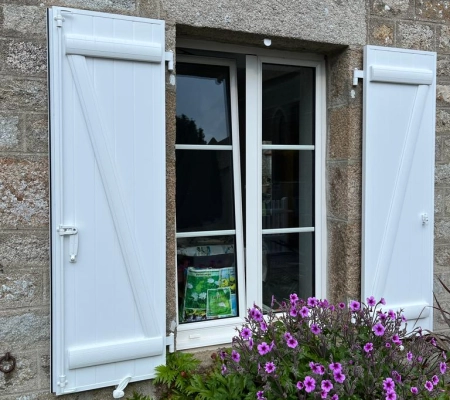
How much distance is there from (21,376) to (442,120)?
285 cm

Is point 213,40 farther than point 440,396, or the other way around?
point 213,40

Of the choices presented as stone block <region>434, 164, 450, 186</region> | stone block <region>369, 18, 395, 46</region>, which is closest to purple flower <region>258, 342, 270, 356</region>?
stone block <region>434, 164, 450, 186</region>

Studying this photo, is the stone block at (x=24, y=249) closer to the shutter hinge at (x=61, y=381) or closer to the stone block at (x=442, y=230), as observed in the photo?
the shutter hinge at (x=61, y=381)

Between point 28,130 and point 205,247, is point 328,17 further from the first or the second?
point 28,130

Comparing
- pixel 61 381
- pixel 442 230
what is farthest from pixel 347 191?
pixel 61 381

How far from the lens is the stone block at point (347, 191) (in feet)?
9.75

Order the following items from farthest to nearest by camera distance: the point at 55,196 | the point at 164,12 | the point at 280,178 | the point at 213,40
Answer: the point at 280,178, the point at 213,40, the point at 164,12, the point at 55,196

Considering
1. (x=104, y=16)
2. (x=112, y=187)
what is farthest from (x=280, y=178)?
(x=104, y=16)

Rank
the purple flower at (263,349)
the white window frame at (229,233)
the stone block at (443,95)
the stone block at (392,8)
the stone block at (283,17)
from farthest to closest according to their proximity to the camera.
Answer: the stone block at (443,95) < the stone block at (392,8) < the white window frame at (229,233) < the stone block at (283,17) < the purple flower at (263,349)

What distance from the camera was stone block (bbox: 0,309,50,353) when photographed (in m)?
2.37

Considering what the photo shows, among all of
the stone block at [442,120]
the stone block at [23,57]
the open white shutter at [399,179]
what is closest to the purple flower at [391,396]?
the open white shutter at [399,179]

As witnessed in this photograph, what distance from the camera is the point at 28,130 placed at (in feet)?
7.80

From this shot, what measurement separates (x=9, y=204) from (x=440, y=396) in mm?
2216

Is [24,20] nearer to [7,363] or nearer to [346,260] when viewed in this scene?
[7,363]
